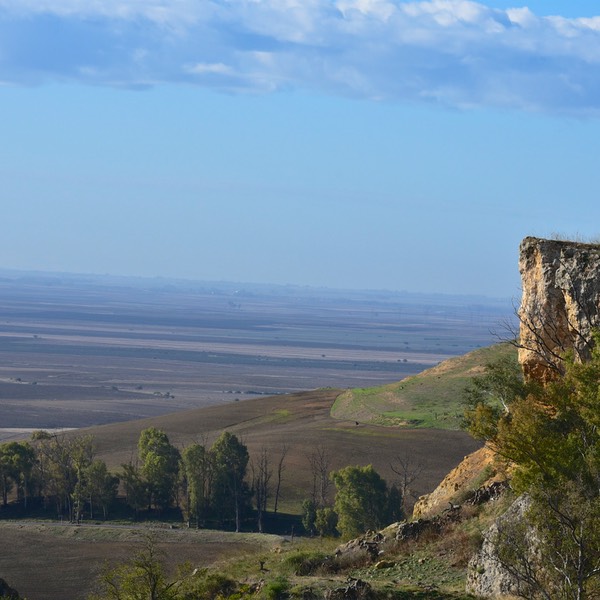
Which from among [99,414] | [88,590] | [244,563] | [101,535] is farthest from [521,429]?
[99,414]

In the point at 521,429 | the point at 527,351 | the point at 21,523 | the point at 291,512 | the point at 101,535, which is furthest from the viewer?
the point at 291,512

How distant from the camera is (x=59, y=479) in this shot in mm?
70688

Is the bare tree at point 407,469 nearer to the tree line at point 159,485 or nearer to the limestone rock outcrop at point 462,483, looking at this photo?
the tree line at point 159,485

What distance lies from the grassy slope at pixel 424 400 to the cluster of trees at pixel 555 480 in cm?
6082

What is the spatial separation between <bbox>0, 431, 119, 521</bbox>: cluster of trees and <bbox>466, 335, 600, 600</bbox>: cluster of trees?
4422 centimetres

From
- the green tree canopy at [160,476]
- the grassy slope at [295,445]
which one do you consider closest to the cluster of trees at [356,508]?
the grassy slope at [295,445]

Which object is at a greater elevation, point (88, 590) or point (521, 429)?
point (521, 429)

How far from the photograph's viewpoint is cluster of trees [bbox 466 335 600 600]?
21.4 m

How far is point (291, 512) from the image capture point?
7069 cm

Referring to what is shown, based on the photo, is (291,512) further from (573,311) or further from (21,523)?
(573,311)

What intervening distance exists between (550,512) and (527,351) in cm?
886

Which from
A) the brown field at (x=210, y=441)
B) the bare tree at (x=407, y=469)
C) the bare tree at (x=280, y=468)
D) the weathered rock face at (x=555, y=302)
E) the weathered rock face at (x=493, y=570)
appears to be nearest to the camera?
the weathered rock face at (x=493, y=570)

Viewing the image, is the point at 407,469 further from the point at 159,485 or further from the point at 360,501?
the point at 360,501

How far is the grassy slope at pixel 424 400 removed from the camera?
91.4 metres
